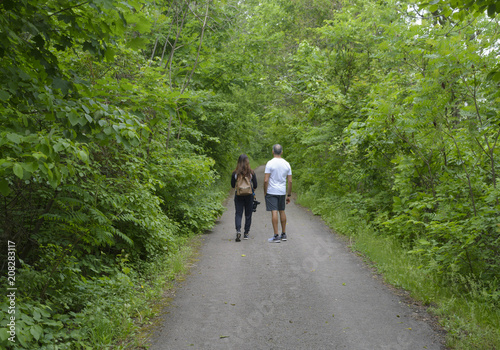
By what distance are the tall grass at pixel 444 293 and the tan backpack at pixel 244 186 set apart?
2821 mm

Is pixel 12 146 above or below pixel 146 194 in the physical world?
above

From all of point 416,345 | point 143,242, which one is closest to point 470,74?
point 416,345

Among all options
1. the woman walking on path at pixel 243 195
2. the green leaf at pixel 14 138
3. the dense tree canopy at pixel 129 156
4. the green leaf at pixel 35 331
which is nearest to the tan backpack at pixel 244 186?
the woman walking on path at pixel 243 195

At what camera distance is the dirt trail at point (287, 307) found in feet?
14.3

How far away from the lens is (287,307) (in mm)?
5301

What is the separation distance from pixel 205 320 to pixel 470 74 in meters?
4.86

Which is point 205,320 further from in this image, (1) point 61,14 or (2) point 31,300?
(1) point 61,14

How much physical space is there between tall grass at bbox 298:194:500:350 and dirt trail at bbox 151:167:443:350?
257 millimetres

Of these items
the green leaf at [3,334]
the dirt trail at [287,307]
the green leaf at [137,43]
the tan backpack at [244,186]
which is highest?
the green leaf at [137,43]

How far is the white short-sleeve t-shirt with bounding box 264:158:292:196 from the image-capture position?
8992 mm

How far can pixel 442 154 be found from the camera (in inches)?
251

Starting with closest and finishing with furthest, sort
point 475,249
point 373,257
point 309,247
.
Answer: point 475,249, point 373,257, point 309,247

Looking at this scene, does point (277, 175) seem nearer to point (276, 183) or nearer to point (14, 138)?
point (276, 183)

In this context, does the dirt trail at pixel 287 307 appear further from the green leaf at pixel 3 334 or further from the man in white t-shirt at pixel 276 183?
the green leaf at pixel 3 334
